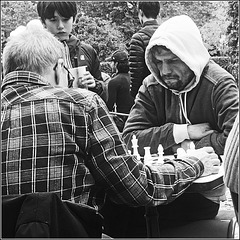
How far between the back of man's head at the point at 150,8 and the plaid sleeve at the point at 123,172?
562 millimetres

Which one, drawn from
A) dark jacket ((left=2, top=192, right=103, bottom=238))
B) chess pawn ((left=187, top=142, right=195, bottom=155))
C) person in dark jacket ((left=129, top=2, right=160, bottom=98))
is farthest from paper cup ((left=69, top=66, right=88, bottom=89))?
dark jacket ((left=2, top=192, right=103, bottom=238))

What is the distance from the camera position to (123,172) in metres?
2.04

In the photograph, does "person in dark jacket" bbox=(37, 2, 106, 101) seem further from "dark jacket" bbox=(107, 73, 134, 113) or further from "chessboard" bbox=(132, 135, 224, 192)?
"chessboard" bbox=(132, 135, 224, 192)

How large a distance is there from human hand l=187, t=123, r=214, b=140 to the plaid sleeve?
23cm

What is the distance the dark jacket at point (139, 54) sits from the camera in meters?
2.48

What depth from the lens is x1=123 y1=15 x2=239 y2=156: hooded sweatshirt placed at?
2.36 metres

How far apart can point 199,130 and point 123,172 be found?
1.69ft

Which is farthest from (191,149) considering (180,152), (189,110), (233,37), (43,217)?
(43,217)

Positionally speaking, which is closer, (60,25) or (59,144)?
(59,144)

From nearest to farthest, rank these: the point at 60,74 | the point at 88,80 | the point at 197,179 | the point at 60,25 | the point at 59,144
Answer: the point at 59,144
the point at 60,74
the point at 197,179
the point at 88,80
the point at 60,25

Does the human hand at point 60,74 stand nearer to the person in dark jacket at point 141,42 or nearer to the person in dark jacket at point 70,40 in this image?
the person in dark jacket at point 70,40

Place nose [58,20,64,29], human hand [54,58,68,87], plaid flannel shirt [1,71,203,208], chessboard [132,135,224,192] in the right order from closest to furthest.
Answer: plaid flannel shirt [1,71,203,208]
human hand [54,58,68,87]
chessboard [132,135,224,192]
nose [58,20,64,29]

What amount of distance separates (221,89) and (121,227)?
0.78m

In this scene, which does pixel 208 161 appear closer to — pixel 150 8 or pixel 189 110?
pixel 189 110
